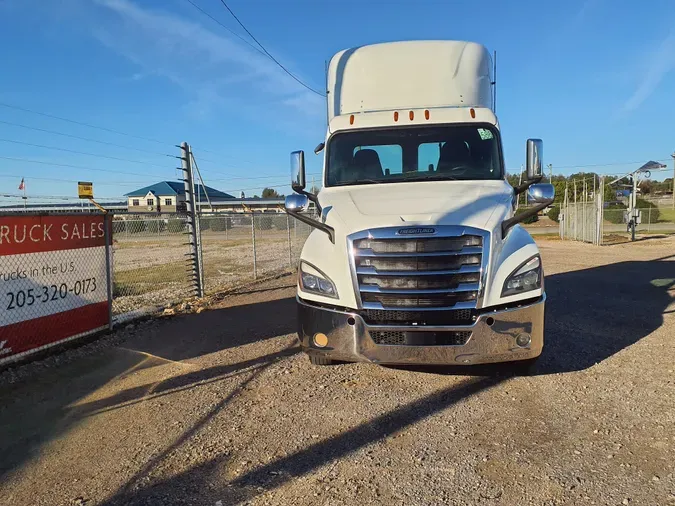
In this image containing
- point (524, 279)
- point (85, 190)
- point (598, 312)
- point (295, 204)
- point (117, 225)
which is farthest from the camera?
point (117, 225)

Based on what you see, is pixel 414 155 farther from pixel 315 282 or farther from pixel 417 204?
pixel 315 282

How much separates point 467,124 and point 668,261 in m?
12.7

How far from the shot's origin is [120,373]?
17.0 feet

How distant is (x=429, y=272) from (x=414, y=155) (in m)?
2.06

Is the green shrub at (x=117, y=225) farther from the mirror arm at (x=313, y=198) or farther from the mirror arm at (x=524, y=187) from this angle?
the mirror arm at (x=524, y=187)

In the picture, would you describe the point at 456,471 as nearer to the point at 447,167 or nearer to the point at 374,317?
the point at 374,317

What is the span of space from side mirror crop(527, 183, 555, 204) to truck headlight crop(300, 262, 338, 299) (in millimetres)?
2362

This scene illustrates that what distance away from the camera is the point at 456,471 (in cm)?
316

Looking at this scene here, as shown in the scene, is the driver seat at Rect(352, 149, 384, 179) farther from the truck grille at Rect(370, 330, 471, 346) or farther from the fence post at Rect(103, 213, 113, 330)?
the fence post at Rect(103, 213, 113, 330)

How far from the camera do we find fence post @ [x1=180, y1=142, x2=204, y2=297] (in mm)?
9266

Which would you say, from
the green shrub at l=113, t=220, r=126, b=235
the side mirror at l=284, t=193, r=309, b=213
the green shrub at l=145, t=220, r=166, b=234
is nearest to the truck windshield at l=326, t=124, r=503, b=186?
the side mirror at l=284, t=193, r=309, b=213

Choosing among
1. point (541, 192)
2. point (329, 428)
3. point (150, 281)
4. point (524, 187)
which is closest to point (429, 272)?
point (329, 428)

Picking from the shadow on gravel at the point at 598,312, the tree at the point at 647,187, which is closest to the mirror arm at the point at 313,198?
the shadow on gravel at the point at 598,312

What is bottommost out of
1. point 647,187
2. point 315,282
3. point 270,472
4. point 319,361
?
point 270,472
